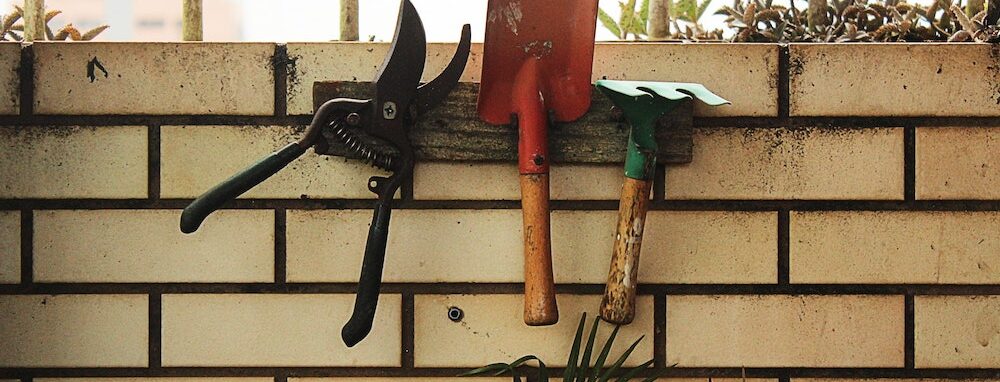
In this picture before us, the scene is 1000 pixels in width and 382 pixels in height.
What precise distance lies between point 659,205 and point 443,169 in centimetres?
29

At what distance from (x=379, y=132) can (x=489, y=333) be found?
30 cm

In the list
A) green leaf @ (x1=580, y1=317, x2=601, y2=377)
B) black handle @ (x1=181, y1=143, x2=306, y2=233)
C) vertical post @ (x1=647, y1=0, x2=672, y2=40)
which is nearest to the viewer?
black handle @ (x1=181, y1=143, x2=306, y2=233)

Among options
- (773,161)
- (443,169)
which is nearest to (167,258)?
(443,169)

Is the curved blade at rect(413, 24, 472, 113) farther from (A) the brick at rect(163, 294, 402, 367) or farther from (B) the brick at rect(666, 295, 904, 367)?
(B) the brick at rect(666, 295, 904, 367)

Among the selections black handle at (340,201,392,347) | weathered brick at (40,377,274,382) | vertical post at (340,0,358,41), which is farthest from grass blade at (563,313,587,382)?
vertical post at (340,0,358,41)

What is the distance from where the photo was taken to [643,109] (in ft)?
3.11

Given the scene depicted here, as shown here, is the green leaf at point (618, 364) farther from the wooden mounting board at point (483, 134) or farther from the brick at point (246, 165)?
the brick at point (246, 165)

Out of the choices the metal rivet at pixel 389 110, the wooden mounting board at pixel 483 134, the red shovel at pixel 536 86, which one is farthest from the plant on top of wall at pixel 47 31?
the red shovel at pixel 536 86

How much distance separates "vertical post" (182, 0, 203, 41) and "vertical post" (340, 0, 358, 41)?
19 centimetres

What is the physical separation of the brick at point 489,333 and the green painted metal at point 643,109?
0.20m

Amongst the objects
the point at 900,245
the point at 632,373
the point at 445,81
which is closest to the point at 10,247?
the point at 445,81

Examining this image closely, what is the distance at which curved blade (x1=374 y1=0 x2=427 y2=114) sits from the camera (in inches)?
36.0

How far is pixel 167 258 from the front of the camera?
1.04m

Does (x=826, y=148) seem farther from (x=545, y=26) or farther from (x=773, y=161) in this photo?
(x=545, y=26)
